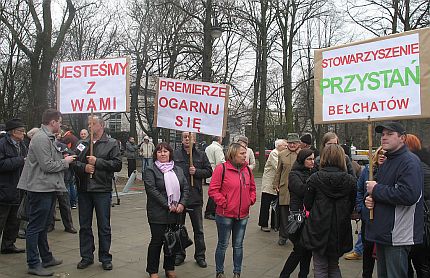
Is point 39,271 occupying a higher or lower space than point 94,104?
lower

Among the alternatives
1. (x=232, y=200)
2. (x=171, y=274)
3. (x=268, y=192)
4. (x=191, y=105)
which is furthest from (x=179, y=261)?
(x=268, y=192)

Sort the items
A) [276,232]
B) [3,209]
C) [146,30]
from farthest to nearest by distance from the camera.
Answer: [146,30] → [276,232] → [3,209]

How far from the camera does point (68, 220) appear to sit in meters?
8.08

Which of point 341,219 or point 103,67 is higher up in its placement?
point 103,67

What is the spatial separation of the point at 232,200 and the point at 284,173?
2.48 metres

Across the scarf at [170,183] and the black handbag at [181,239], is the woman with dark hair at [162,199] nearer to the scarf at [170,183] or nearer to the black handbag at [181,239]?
the scarf at [170,183]

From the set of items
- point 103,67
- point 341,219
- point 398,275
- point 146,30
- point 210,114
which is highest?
point 146,30

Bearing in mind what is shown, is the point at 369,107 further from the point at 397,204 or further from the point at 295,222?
the point at 295,222

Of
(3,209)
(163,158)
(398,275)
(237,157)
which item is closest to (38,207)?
(3,209)

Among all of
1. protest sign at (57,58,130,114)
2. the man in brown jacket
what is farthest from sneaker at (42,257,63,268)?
the man in brown jacket

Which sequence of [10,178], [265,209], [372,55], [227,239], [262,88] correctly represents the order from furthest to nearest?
[262,88] < [265,209] < [10,178] < [227,239] < [372,55]

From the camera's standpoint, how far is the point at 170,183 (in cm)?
534

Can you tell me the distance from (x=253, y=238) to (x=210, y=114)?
111 inches

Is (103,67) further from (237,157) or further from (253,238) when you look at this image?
(253,238)
